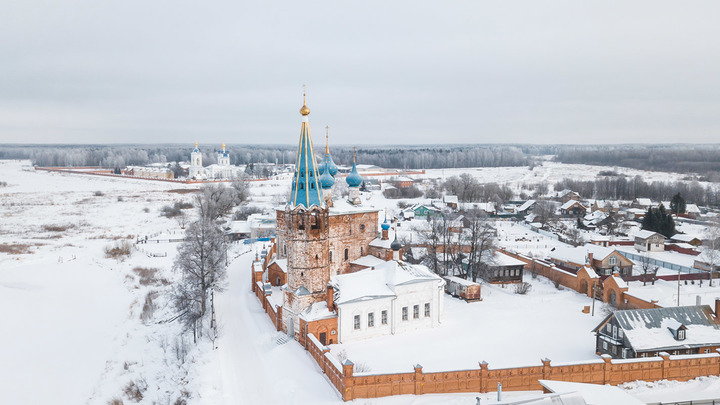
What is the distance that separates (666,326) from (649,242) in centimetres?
2272

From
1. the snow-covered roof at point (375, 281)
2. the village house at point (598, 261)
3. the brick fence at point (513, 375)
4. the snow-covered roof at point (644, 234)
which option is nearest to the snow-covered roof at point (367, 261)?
the snow-covered roof at point (375, 281)

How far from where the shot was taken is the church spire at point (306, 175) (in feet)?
69.3

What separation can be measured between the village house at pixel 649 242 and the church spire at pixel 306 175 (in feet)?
94.2

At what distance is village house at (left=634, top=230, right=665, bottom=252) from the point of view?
38.1 metres

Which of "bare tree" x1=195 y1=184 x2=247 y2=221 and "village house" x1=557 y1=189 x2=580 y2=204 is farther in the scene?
"village house" x1=557 y1=189 x2=580 y2=204

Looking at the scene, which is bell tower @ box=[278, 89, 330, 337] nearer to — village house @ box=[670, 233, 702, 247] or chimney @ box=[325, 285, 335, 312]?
chimney @ box=[325, 285, 335, 312]

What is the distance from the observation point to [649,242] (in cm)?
3816

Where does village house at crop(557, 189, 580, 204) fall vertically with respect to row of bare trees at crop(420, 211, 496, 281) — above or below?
above

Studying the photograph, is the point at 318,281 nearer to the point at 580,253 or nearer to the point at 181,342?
→ the point at 181,342

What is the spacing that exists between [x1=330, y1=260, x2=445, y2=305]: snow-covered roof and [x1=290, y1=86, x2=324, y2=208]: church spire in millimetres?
3442

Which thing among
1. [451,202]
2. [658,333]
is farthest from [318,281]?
[451,202]

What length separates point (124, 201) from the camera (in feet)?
222

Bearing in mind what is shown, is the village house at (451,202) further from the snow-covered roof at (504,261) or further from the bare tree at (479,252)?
the snow-covered roof at (504,261)

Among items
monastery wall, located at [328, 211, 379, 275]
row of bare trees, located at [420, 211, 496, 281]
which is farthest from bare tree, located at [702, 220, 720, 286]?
monastery wall, located at [328, 211, 379, 275]
